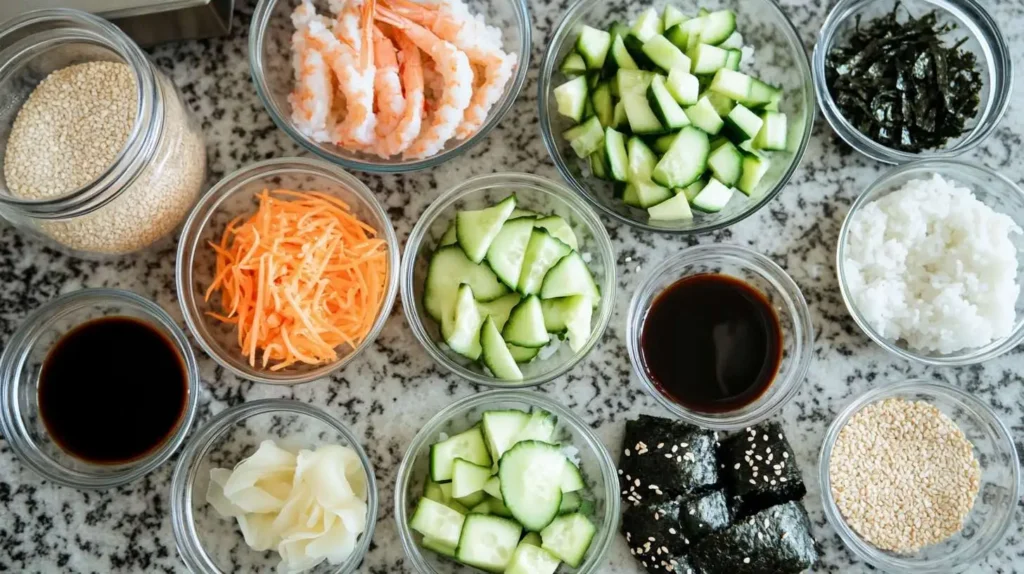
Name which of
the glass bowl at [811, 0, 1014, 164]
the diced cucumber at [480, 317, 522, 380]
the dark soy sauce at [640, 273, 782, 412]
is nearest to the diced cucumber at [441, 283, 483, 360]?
the diced cucumber at [480, 317, 522, 380]

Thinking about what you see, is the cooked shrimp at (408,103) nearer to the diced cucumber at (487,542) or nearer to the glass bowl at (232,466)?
the glass bowl at (232,466)

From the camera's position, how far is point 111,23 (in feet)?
6.65

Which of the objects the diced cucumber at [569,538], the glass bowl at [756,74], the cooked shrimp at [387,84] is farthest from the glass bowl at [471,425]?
the cooked shrimp at [387,84]

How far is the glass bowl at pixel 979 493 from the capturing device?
91.6 inches

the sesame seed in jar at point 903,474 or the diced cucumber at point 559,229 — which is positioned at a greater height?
the diced cucumber at point 559,229

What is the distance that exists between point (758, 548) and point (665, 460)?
0.34m

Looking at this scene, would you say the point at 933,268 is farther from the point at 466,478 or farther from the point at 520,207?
the point at 466,478

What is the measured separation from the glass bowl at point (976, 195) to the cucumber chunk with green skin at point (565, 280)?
741 mm

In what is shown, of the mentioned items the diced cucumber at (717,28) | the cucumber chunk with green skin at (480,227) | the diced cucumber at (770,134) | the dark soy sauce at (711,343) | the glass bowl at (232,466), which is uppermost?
the diced cucumber at (717,28)

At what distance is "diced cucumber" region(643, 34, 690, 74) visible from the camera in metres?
2.18

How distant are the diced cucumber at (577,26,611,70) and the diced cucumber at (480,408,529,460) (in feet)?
3.16

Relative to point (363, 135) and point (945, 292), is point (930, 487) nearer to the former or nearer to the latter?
point (945, 292)

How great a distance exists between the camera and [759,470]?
2.27 m

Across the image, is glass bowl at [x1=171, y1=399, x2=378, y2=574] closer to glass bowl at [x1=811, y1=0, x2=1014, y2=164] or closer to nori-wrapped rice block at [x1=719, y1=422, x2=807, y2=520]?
nori-wrapped rice block at [x1=719, y1=422, x2=807, y2=520]
